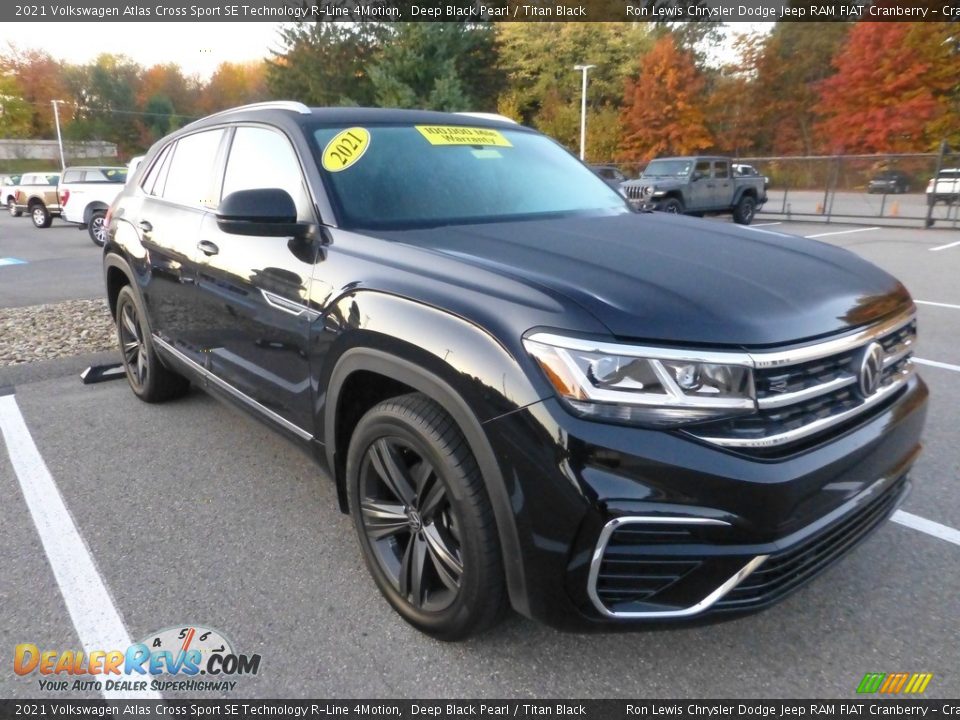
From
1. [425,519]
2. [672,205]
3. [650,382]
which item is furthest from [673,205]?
[650,382]

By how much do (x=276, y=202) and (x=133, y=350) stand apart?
2804 mm

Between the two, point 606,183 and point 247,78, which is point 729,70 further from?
point 247,78

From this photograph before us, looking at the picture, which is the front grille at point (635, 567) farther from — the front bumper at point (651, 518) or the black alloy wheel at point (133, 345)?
the black alloy wheel at point (133, 345)

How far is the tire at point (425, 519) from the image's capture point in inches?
80.7

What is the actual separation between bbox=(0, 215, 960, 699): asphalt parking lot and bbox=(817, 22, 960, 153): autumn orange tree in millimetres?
36700

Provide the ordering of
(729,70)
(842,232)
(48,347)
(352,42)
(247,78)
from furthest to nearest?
1. (247,78)
2. (729,70)
3. (352,42)
4. (842,232)
5. (48,347)

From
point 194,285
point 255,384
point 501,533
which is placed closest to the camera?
point 501,533

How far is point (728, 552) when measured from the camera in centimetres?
184

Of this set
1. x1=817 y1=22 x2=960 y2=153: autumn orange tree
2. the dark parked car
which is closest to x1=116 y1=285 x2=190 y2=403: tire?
the dark parked car

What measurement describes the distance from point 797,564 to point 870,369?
65 cm

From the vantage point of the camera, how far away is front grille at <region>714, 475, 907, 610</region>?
6.26 feet

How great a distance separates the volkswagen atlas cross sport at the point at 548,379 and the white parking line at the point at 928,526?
2.57ft

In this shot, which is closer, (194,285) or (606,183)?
(194,285)

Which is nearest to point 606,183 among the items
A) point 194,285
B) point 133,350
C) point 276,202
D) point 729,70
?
point 276,202
